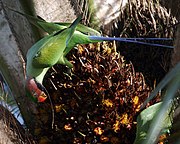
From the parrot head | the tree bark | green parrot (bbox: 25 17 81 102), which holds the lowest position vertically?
the tree bark

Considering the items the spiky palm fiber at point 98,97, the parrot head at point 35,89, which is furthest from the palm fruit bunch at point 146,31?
the parrot head at point 35,89

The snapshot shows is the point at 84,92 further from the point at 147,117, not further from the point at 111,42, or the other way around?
the point at 147,117

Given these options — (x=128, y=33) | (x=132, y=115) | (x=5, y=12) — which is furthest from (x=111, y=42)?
(x=5, y=12)

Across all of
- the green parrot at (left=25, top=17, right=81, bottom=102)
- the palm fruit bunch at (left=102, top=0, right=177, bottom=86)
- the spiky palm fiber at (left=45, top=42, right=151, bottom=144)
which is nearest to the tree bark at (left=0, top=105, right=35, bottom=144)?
the spiky palm fiber at (left=45, top=42, right=151, bottom=144)

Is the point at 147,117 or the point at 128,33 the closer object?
the point at 147,117

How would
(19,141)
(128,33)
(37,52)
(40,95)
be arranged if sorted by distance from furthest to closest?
(128,33)
(19,141)
(40,95)
(37,52)

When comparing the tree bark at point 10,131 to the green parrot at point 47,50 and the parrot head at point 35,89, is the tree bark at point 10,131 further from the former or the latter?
the green parrot at point 47,50

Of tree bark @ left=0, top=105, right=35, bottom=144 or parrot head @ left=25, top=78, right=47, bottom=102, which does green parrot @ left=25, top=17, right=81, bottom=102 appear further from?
tree bark @ left=0, top=105, right=35, bottom=144
